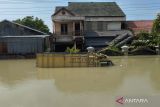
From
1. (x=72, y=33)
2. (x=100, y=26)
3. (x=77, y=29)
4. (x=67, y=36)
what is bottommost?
(x=67, y=36)

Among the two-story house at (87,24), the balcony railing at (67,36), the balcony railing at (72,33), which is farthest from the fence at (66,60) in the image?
the balcony railing at (72,33)

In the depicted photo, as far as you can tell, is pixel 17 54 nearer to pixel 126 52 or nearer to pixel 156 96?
pixel 126 52

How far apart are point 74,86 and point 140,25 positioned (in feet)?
93.3

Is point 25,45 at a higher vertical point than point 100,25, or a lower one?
lower

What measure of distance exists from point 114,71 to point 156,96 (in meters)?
7.69

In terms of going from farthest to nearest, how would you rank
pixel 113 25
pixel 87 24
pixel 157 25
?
pixel 87 24 → pixel 113 25 → pixel 157 25

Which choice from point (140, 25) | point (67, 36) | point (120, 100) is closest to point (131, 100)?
point (120, 100)

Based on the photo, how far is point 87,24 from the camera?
1485 inches

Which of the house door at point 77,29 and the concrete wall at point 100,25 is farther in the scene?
the concrete wall at point 100,25

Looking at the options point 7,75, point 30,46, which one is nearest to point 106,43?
point 30,46

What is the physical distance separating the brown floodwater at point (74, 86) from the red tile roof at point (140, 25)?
2005 centimetres

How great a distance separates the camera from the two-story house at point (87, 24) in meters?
34.5

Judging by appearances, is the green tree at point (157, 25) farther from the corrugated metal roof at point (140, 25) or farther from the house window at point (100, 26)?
the house window at point (100, 26)

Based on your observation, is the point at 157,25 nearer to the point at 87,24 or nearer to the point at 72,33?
the point at 87,24
